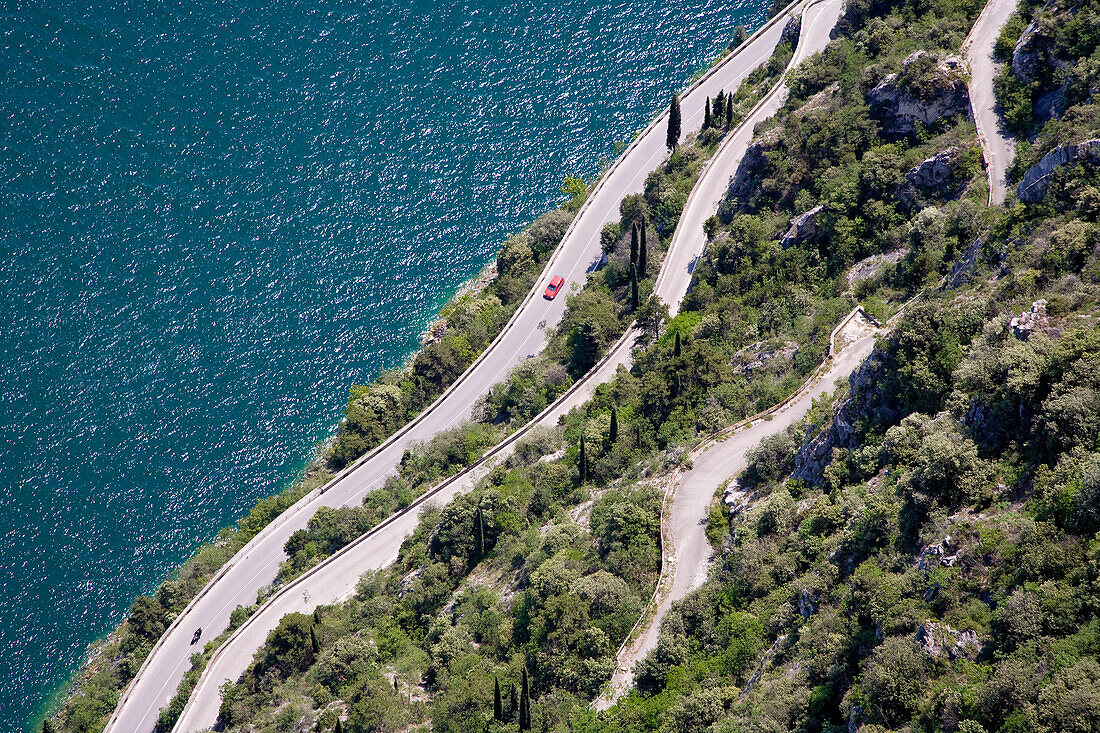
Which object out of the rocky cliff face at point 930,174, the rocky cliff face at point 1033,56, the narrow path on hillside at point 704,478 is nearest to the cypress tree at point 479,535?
the narrow path on hillside at point 704,478

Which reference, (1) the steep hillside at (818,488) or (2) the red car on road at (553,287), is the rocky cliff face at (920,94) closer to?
(1) the steep hillside at (818,488)

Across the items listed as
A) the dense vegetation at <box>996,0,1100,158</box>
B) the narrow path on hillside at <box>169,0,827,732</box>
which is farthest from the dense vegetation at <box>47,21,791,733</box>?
the dense vegetation at <box>996,0,1100,158</box>

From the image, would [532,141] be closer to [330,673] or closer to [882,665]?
[330,673]

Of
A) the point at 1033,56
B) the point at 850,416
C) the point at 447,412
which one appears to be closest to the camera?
the point at 850,416

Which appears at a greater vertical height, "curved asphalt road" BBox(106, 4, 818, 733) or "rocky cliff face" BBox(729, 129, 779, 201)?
"rocky cliff face" BBox(729, 129, 779, 201)

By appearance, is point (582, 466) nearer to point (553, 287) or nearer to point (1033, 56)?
point (553, 287)

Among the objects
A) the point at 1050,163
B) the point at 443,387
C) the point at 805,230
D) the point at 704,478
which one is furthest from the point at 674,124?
the point at 1050,163

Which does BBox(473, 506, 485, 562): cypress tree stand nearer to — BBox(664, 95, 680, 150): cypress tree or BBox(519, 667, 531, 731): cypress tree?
BBox(519, 667, 531, 731): cypress tree
